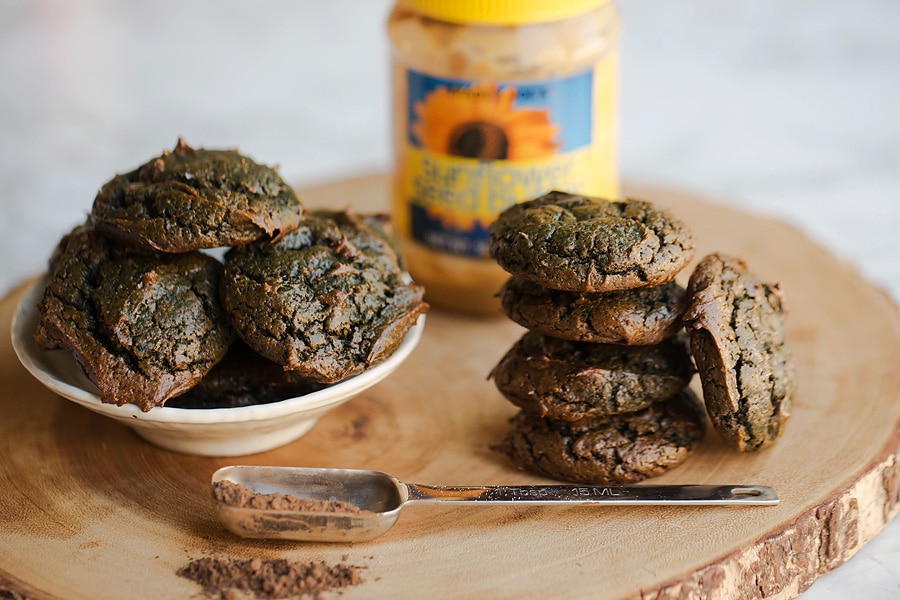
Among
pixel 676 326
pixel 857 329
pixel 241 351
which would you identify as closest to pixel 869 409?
pixel 857 329

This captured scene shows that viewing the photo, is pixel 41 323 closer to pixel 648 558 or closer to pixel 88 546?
pixel 88 546

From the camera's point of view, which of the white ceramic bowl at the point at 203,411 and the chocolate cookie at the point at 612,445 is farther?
the chocolate cookie at the point at 612,445

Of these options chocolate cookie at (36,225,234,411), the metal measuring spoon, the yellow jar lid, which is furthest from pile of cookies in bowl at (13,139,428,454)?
the yellow jar lid

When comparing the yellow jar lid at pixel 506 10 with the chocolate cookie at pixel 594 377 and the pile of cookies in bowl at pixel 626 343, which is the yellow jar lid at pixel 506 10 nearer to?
the pile of cookies in bowl at pixel 626 343

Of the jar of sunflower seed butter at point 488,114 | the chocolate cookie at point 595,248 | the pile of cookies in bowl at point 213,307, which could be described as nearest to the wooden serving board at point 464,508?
the pile of cookies in bowl at point 213,307

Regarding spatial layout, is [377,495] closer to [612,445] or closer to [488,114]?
[612,445]

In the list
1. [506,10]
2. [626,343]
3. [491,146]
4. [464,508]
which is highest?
[506,10]

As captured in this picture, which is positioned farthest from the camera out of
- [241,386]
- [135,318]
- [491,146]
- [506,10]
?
[491,146]

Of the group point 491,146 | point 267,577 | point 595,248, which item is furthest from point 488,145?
point 267,577

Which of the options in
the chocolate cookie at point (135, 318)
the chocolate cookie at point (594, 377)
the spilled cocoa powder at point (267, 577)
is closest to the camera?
the spilled cocoa powder at point (267, 577)
